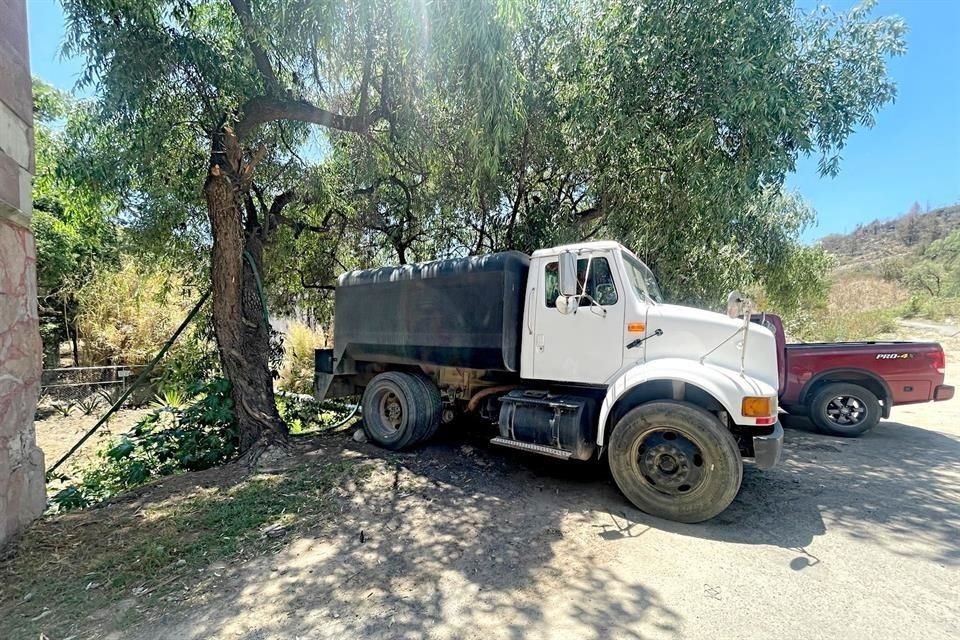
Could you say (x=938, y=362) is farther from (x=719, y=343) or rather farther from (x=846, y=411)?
(x=719, y=343)

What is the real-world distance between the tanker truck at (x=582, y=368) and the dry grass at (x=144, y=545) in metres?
1.64

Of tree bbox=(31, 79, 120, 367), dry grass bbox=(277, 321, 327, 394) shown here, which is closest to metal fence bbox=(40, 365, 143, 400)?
tree bbox=(31, 79, 120, 367)

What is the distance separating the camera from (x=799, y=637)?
2203 millimetres

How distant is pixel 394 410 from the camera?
18.7 feet

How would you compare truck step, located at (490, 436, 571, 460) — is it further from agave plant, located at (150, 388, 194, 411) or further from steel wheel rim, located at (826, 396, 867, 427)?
steel wheel rim, located at (826, 396, 867, 427)

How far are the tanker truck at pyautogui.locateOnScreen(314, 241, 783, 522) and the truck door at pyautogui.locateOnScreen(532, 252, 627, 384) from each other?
0.04ft

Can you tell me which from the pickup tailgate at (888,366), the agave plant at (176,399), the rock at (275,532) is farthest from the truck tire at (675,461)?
the agave plant at (176,399)

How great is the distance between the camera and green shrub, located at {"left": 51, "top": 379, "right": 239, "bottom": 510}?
526 cm

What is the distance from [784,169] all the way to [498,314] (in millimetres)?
3683

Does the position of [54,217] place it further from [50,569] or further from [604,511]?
[604,511]

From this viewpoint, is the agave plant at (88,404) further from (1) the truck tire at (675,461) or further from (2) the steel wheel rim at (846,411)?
(2) the steel wheel rim at (846,411)

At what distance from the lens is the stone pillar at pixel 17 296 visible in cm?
292

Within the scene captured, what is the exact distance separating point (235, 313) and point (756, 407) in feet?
19.0

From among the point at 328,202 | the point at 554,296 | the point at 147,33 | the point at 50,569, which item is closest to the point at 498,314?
the point at 554,296
